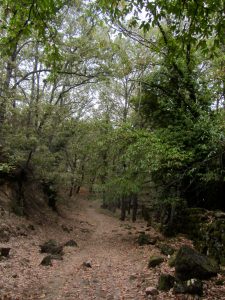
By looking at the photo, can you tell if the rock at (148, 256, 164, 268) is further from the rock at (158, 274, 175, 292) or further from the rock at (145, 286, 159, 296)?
the rock at (145, 286, 159, 296)

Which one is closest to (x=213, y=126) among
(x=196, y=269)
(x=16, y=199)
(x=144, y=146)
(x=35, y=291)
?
(x=144, y=146)

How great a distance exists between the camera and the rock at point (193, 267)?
719 centimetres

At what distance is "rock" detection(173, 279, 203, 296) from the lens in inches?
258

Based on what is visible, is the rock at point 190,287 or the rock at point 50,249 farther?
the rock at point 50,249

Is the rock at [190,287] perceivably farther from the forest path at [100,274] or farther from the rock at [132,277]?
the rock at [132,277]

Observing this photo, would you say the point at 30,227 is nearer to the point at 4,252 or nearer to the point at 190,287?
the point at 4,252

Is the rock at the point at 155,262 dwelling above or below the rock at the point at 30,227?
above

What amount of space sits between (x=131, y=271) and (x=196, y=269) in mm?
2755

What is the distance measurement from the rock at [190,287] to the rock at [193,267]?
0.36m

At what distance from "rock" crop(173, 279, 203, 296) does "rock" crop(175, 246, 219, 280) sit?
36 cm

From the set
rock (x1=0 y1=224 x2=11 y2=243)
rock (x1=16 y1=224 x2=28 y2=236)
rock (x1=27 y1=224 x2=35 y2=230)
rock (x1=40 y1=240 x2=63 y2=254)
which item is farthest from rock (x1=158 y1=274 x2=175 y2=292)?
rock (x1=27 y1=224 x2=35 y2=230)

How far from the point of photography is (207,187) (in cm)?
1187

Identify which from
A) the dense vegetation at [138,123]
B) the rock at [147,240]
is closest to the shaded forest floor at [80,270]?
the rock at [147,240]

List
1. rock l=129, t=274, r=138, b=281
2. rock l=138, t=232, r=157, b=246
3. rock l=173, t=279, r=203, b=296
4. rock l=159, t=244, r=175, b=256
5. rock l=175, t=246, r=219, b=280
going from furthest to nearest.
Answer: rock l=138, t=232, r=157, b=246, rock l=159, t=244, r=175, b=256, rock l=129, t=274, r=138, b=281, rock l=175, t=246, r=219, b=280, rock l=173, t=279, r=203, b=296
